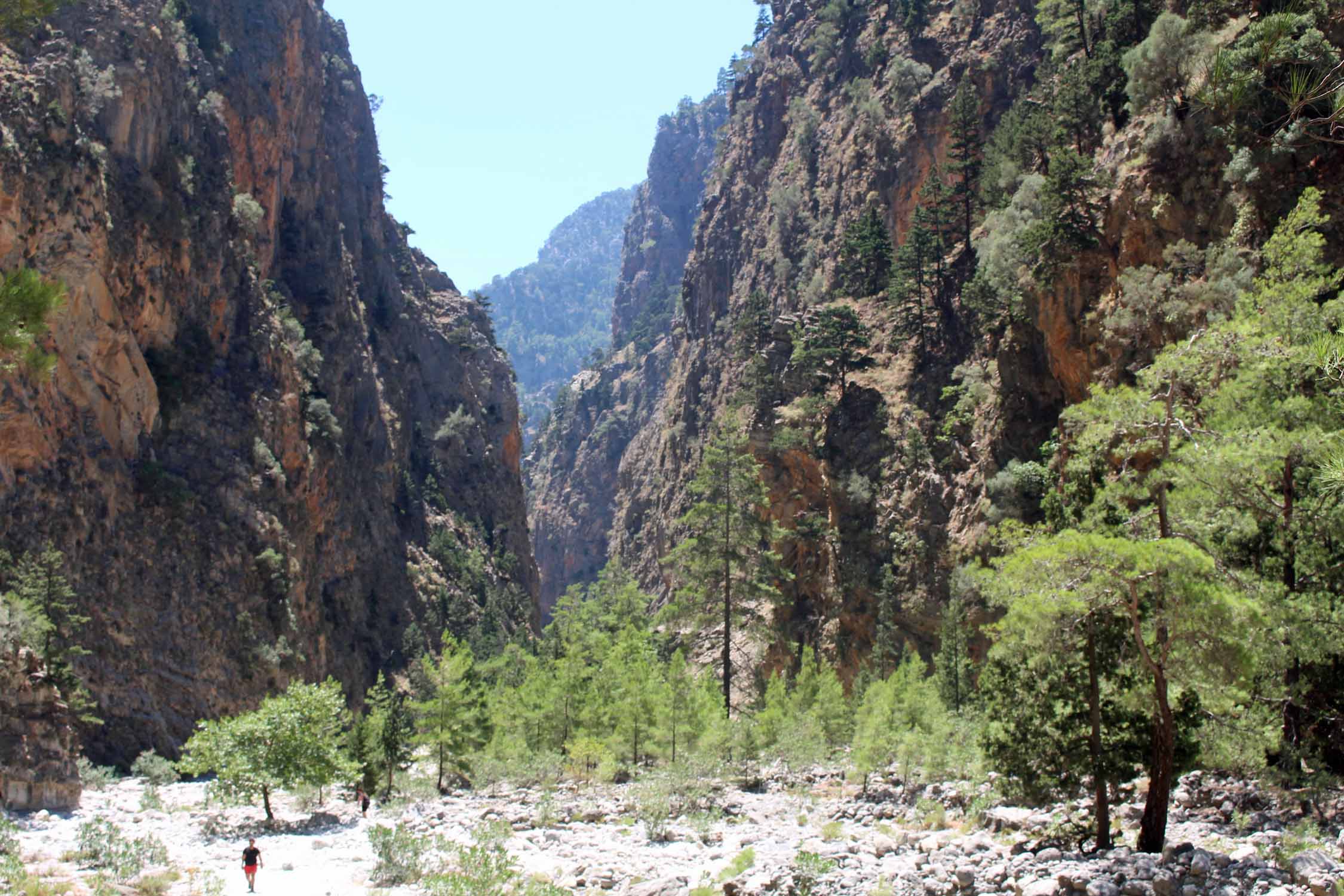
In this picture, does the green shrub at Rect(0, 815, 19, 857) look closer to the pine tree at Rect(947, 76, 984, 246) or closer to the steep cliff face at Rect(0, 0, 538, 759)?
the steep cliff face at Rect(0, 0, 538, 759)

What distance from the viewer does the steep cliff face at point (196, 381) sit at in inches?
1407

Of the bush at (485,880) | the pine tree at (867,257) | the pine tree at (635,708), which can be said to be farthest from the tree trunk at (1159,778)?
the pine tree at (867,257)

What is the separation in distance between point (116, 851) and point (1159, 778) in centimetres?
1831

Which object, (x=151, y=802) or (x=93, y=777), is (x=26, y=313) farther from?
(x=93, y=777)

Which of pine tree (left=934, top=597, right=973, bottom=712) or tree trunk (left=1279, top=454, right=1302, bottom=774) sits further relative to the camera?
pine tree (left=934, top=597, right=973, bottom=712)

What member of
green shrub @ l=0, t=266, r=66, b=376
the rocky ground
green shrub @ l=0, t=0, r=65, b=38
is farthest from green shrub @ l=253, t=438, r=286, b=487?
green shrub @ l=0, t=266, r=66, b=376

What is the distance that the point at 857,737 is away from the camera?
2772 cm

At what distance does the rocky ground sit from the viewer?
11.9 m

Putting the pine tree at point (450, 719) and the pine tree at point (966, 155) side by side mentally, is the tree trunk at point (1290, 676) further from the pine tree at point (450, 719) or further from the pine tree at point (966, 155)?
the pine tree at point (966, 155)

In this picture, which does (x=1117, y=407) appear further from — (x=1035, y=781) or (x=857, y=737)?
(x=857, y=737)

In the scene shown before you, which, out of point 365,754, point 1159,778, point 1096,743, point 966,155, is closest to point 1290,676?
point 1096,743

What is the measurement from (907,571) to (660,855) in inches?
1268

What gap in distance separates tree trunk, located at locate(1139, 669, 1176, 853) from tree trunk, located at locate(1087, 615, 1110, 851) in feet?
2.54

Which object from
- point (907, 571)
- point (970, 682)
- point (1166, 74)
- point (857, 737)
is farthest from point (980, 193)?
point (857, 737)
